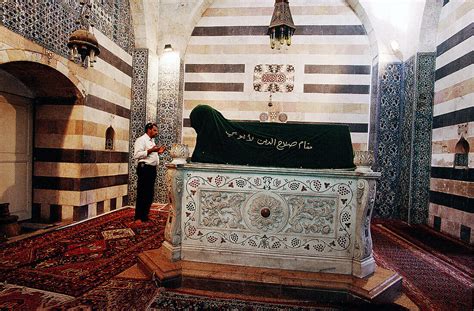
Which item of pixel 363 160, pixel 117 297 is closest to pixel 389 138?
pixel 363 160

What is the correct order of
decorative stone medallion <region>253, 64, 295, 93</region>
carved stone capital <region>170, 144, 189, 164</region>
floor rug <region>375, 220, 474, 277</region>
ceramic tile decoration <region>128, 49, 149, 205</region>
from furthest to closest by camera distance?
decorative stone medallion <region>253, 64, 295, 93</region>
ceramic tile decoration <region>128, 49, 149, 205</region>
floor rug <region>375, 220, 474, 277</region>
carved stone capital <region>170, 144, 189, 164</region>

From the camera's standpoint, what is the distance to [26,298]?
7.66ft

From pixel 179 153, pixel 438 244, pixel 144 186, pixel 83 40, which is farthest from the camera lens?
pixel 144 186

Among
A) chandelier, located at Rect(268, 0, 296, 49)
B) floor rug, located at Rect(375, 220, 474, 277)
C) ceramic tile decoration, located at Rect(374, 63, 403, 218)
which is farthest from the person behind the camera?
ceramic tile decoration, located at Rect(374, 63, 403, 218)

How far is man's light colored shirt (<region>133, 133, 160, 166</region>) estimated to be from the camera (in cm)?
463

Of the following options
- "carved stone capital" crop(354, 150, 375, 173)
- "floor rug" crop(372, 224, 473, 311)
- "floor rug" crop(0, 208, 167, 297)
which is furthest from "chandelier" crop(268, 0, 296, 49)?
"floor rug" crop(0, 208, 167, 297)

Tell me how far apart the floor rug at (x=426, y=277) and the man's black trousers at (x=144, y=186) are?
359cm

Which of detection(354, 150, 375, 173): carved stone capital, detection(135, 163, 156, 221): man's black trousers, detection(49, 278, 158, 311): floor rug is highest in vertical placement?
detection(354, 150, 375, 173): carved stone capital

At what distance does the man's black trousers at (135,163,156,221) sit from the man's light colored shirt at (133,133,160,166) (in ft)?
0.28

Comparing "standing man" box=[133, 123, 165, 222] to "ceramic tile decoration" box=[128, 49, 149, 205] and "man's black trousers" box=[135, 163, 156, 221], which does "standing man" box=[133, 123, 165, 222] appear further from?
"ceramic tile decoration" box=[128, 49, 149, 205]

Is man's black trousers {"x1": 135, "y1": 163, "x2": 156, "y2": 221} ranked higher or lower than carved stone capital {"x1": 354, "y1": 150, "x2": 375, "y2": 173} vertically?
lower

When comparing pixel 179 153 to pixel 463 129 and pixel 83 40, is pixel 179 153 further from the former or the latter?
pixel 463 129

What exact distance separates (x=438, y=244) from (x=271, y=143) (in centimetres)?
361

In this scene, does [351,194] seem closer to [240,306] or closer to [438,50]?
[240,306]
